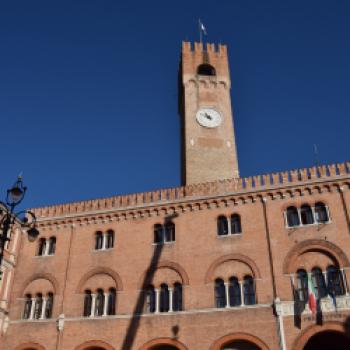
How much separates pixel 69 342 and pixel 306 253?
1148 cm

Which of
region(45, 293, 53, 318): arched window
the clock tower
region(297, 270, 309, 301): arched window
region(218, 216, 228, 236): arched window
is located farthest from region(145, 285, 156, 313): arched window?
the clock tower

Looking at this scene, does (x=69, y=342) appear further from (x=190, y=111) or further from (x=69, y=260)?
(x=190, y=111)

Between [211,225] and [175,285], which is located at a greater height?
[211,225]

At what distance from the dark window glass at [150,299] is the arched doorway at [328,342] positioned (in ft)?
22.7

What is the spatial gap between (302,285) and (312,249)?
5.47ft

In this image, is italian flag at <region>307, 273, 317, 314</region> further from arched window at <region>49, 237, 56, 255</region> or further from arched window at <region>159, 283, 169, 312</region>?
arched window at <region>49, 237, 56, 255</region>

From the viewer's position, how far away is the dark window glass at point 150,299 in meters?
20.5

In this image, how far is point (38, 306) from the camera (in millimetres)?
22203

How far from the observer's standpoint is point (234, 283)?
20.1 metres

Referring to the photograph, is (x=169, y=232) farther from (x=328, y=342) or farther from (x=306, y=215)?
(x=328, y=342)

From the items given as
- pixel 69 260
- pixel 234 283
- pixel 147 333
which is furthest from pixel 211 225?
pixel 69 260

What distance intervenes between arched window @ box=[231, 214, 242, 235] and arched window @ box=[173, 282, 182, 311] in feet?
11.8

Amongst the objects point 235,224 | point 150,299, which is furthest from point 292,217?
point 150,299

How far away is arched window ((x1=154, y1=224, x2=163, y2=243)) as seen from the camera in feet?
72.7
